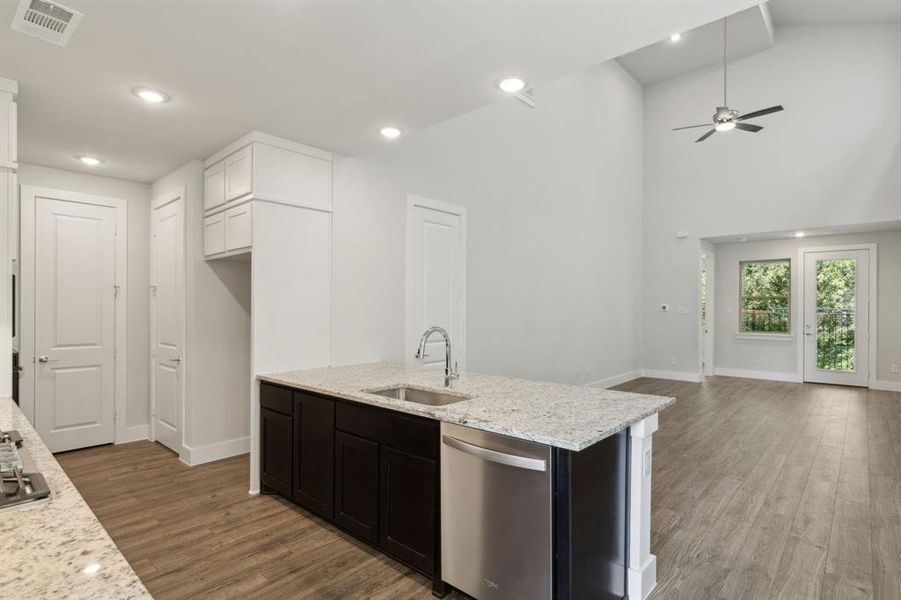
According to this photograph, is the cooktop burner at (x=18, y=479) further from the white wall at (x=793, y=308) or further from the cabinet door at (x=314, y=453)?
the white wall at (x=793, y=308)

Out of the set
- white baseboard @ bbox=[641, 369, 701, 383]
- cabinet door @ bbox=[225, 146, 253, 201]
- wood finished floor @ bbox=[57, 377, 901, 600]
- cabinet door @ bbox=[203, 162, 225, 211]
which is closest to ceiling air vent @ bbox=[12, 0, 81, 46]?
cabinet door @ bbox=[225, 146, 253, 201]

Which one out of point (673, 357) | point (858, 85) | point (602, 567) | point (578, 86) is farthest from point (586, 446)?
point (858, 85)

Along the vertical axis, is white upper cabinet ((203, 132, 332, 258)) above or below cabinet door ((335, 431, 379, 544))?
above

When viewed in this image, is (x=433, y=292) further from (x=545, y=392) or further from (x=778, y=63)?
(x=778, y=63)

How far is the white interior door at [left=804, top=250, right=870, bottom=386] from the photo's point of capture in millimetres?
7492

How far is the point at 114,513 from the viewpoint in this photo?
3.05m

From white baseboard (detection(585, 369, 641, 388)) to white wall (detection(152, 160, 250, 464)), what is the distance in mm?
4775

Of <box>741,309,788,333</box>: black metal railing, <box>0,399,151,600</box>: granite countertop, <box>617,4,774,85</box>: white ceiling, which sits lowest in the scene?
<box>0,399,151,600</box>: granite countertop

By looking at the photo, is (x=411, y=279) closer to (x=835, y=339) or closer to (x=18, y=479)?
(x=18, y=479)

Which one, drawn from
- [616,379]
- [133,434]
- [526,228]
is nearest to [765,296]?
[616,379]

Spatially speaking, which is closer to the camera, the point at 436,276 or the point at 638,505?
the point at 638,505

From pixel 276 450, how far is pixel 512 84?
280cm

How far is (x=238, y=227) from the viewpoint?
351 centimetres

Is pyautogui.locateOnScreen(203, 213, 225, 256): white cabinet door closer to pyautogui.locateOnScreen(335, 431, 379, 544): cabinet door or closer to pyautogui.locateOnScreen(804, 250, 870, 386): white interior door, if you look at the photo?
pyautogui.locateOnScreen(335, 431, 379, 544): cabinet door
